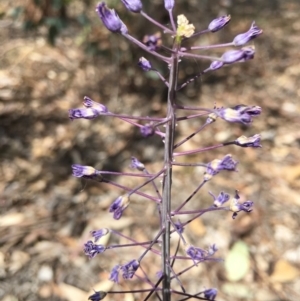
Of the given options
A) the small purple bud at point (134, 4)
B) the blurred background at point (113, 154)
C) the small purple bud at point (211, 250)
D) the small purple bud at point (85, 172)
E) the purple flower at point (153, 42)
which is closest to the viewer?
the purple flower at point (153, 42)

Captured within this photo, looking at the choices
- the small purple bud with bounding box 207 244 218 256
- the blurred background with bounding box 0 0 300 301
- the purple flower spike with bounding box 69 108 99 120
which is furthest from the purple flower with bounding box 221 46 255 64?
the blurred background with bounding box 0 0 300 301

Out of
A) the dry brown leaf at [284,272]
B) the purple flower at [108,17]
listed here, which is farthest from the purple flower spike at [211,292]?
the dry brown leaf at [284,272]

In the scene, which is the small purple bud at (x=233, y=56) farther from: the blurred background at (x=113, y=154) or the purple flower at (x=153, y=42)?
the blurred background at (x=113, y=154)

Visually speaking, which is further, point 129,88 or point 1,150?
point 129,88

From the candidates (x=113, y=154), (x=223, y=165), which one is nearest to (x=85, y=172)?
(x=223, y=165)

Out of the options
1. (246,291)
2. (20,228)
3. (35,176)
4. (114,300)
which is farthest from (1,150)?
(246,291)

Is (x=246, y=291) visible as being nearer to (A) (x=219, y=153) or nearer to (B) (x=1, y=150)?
(A) (x=219, y=153)

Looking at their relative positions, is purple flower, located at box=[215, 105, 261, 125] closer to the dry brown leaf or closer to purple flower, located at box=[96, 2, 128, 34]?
purple flower, located at box=[96, 2, 128, 34]
